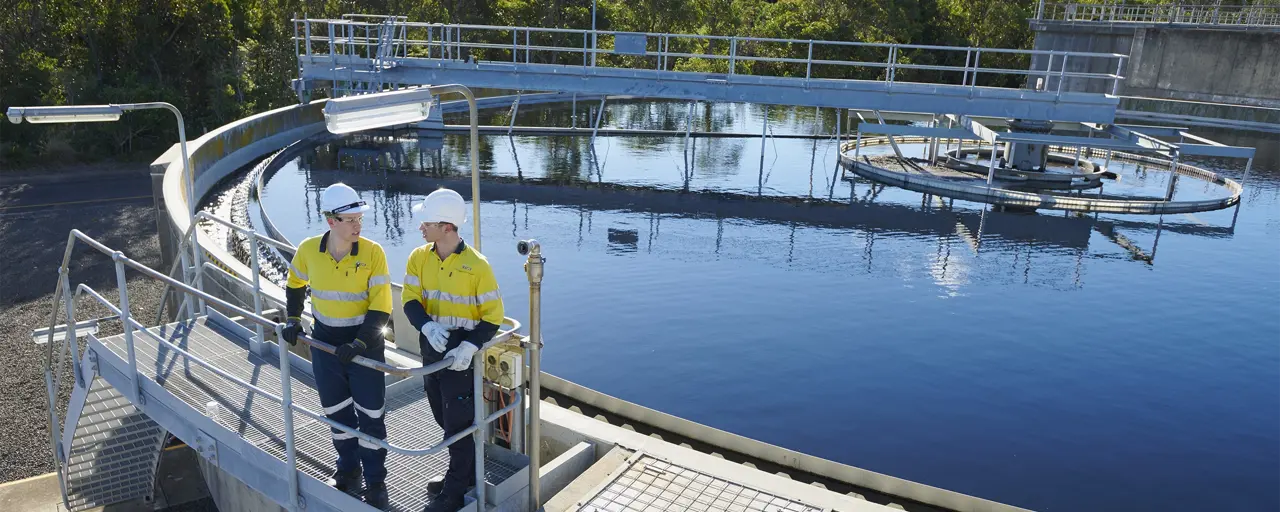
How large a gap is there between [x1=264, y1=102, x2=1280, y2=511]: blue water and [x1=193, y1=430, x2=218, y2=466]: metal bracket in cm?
426

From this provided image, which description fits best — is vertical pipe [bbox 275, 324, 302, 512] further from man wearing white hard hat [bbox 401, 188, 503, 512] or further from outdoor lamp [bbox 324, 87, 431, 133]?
outdoor lamp [bbox 324, 87, 431, 133]

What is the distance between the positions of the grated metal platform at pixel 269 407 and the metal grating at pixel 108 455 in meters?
0.99

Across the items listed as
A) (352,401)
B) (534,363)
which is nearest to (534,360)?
(534,363)

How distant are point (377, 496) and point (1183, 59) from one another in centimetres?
4196

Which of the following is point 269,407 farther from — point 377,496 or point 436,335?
point 436,335

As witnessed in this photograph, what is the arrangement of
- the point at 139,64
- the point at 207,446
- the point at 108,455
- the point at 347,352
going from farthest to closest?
the point at 139,64 < the point at 108,455 < the point at 207,446 < the point at 347,352

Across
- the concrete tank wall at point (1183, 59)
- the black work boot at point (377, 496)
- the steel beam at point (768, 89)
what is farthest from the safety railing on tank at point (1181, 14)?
the black work boot at point (377, 496)

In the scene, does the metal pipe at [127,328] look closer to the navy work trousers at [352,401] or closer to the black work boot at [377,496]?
the navy work trousers at [352,401]

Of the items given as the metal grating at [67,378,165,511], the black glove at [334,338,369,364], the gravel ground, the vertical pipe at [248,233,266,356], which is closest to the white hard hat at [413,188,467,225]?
the black glove at [334,338,369,364]

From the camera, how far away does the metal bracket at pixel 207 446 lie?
5477 mm

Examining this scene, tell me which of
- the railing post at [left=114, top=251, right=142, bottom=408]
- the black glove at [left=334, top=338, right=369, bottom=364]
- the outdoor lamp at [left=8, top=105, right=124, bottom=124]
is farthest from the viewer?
the outdoor lamp at [left=8, top=105, right=124, bottom=124]

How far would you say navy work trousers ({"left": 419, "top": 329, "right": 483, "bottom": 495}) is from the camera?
16.1ft

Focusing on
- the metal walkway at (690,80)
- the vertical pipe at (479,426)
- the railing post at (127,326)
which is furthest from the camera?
the metal walkway at (690,80)

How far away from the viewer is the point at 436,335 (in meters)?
4.72
